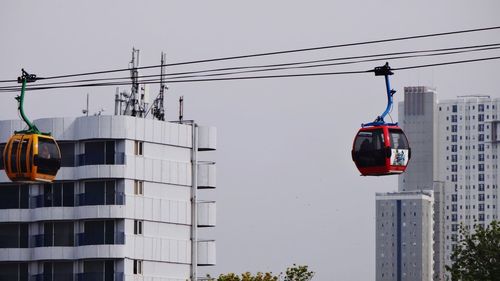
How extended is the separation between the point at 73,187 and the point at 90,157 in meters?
2.72

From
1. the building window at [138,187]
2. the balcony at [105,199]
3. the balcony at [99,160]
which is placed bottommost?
the balcony at [105,199]

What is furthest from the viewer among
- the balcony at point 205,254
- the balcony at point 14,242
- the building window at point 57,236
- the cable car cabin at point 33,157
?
the balcony at point 205,254

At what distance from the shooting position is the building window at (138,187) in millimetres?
131750

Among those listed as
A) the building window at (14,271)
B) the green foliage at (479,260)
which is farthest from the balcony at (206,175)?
the green foliage at (479,260)

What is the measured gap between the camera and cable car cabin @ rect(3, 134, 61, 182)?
57094mm

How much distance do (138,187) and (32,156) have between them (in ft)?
246

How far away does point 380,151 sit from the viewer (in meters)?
55.1

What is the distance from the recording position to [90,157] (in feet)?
430

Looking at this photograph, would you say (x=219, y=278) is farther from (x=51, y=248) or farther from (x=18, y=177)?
(x=18, y=177)

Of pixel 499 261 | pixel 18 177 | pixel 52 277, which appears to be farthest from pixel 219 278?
pixel 18 177

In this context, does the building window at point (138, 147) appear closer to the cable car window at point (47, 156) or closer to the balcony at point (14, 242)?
the balcony at point (14, 242)

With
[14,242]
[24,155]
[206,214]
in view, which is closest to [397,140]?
[24,155]

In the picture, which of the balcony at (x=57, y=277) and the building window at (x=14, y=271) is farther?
the building window at (x=14, y=271)

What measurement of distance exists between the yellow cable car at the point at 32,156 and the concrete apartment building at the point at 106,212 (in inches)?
2739
